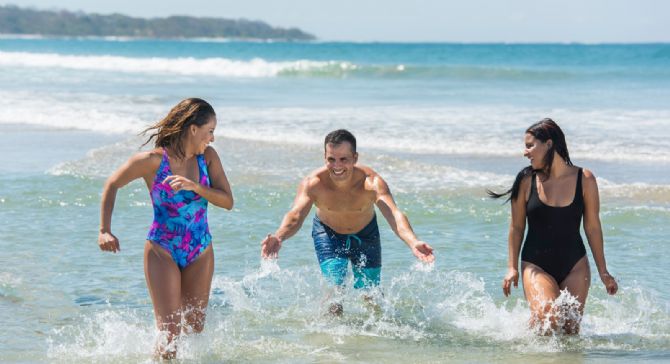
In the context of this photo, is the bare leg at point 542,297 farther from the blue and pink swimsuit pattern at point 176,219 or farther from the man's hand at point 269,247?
the blue and pink swimsuit pattern at point 176,219

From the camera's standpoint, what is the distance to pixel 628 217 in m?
9.94

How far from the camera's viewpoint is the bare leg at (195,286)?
5.42 meters

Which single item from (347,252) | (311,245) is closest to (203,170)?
(347,252)

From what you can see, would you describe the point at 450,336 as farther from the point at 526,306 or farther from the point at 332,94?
the point at 332,94

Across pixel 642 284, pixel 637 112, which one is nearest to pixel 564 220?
pixel 642 284

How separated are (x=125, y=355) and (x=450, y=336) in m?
2.12

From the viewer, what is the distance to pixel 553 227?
20.2ft

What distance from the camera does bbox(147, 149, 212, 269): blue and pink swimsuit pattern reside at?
532cm

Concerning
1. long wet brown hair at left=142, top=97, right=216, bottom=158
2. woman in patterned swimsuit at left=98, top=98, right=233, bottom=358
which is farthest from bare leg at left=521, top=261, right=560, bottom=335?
long wet brown hair at left=142, top=97, right=216, bottom=158

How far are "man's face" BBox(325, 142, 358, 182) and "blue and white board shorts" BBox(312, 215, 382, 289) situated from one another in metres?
0.51

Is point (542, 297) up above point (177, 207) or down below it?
below

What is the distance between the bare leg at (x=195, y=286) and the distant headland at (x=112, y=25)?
150m

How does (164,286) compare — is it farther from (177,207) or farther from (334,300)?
(334,300)

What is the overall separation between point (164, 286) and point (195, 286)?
0.24 meters
